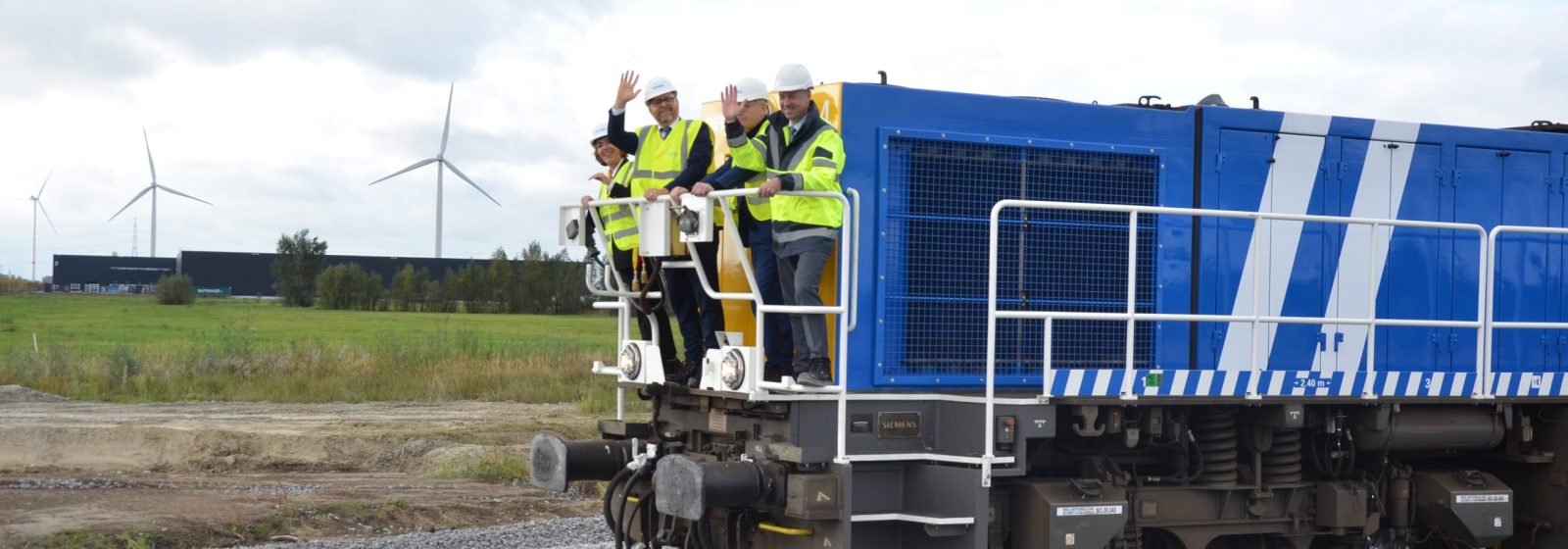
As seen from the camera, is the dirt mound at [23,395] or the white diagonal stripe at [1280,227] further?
the dirt mound at [23,395]

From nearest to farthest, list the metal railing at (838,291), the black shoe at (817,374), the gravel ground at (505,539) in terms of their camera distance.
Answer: the metal railing at (838,291)
the black shoe at (817,374)
the gravel ground at (505,539)

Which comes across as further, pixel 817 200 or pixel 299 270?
pixel 299 270

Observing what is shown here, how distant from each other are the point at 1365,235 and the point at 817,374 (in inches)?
167

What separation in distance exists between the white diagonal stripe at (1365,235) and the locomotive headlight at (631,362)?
432cm

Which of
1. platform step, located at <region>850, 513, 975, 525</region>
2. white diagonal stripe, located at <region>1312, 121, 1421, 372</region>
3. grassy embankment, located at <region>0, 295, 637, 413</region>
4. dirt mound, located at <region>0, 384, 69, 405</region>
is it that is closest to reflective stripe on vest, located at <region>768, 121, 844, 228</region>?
platform step, located at <region>850, 513, 975, 525</region>

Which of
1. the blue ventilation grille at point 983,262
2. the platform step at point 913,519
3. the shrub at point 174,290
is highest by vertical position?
the blue ventilation grille at point 983,262

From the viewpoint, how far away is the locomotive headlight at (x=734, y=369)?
7.64 meters

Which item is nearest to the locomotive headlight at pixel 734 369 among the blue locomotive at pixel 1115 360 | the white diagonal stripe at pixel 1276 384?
the blue locomotive at pixel 1115 360

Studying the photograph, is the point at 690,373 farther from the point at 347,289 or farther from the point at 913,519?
the point at 347,289

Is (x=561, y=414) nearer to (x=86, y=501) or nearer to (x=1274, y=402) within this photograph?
(x=86, y=501)

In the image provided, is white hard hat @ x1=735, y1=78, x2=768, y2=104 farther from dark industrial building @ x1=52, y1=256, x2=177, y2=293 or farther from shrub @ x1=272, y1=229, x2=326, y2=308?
dark industrial building @ x1=52, y1=256, x2=177, y2=293

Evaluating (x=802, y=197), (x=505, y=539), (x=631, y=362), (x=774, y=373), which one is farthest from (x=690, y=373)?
(x=505, y=539)

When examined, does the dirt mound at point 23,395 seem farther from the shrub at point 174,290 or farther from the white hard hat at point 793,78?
the shrub at point 174,290

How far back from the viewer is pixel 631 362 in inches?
357
